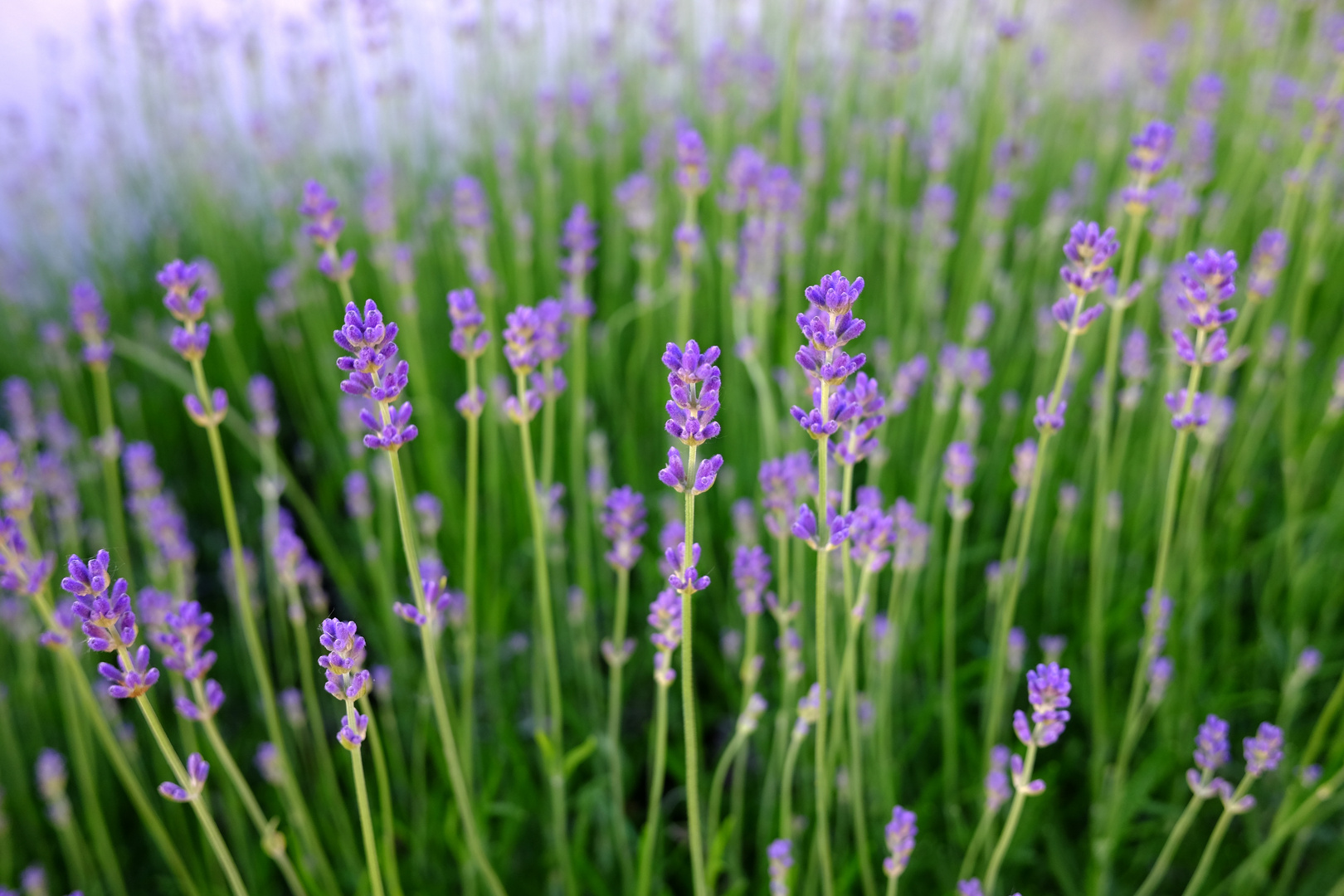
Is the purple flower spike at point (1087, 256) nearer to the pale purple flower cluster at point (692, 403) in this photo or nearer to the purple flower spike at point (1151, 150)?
the purple flower spike at point (1151, 150)

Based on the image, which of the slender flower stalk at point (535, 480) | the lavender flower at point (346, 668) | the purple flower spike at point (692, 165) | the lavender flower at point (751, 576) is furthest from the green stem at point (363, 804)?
the purple flower spike at point (692, 165)

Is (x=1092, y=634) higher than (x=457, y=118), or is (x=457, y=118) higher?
(x=457, y=118)

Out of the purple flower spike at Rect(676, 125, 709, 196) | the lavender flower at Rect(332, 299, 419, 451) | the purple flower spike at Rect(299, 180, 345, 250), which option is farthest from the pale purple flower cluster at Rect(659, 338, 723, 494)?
the purple flower spike at Rect(676, 125, 709, 196)

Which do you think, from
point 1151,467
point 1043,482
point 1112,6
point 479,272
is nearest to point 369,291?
point 479,272

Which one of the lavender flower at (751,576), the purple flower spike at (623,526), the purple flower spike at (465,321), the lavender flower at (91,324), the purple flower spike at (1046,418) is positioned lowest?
the lavender flower at (751,576)

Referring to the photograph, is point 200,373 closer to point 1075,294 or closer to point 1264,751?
point 1075,294

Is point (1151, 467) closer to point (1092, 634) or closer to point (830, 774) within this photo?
point (1092, 634)

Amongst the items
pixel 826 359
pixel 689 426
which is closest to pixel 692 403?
pixel 689 426
